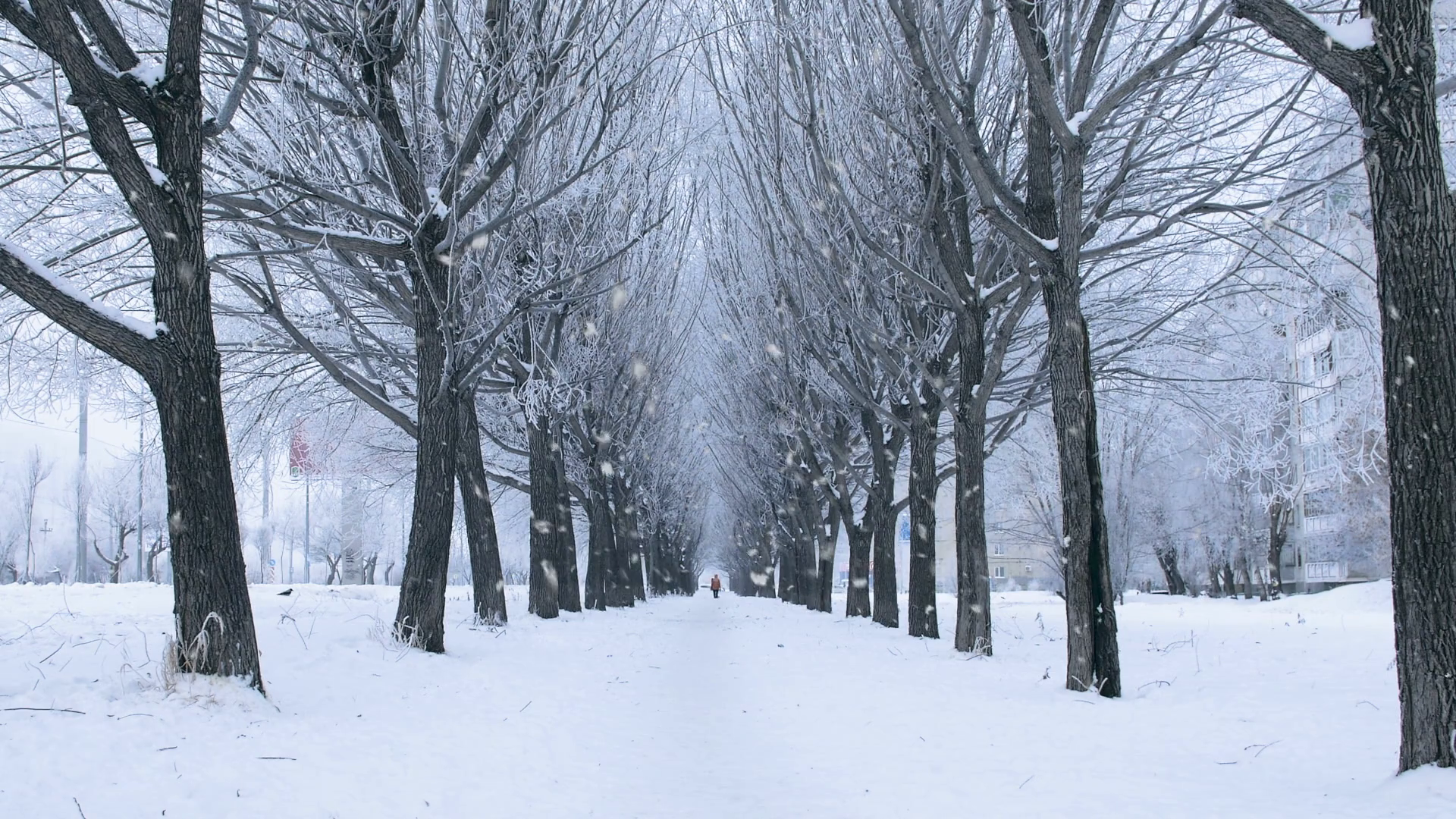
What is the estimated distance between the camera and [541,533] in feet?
52.4

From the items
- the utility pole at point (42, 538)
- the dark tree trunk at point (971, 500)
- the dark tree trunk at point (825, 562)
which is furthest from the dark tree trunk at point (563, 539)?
the utility pole at point (42, 538)

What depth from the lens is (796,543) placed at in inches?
1115

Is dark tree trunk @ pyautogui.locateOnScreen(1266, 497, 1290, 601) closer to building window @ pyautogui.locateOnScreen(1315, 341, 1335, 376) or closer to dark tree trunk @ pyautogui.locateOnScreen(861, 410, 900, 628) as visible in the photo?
building window @ pyautogui.locateOnScreen(1315, 341, 1335, 376)

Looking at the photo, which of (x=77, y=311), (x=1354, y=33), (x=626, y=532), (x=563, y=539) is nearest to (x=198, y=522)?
(x=77, y=311)

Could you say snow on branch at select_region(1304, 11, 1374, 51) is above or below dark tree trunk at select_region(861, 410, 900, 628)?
above

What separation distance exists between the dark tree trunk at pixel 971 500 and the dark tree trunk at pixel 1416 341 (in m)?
6.64

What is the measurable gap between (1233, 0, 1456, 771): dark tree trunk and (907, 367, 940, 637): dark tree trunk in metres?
9.34

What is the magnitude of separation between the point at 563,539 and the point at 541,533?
2.34m

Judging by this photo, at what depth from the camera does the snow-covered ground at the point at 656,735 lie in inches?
174

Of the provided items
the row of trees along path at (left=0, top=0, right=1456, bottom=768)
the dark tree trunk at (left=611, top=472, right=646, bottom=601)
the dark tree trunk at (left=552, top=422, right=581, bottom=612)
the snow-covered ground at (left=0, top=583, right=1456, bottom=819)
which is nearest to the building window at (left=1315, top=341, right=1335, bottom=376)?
the row of trees along path at (left=0, top=0, right=1456, bottom=768)

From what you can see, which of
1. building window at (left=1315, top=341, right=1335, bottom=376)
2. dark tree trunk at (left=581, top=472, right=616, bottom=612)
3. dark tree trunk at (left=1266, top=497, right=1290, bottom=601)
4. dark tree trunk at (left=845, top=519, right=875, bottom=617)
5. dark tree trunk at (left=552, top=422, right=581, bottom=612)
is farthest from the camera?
dark tree trunk at (left=1266, top=497, right=1290, bottom=601)

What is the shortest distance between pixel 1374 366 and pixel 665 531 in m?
34.1

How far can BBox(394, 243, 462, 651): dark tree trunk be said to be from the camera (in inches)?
373

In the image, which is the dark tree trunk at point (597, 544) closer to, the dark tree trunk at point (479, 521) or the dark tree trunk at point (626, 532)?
the dark tree trunk at point (626, 532)
